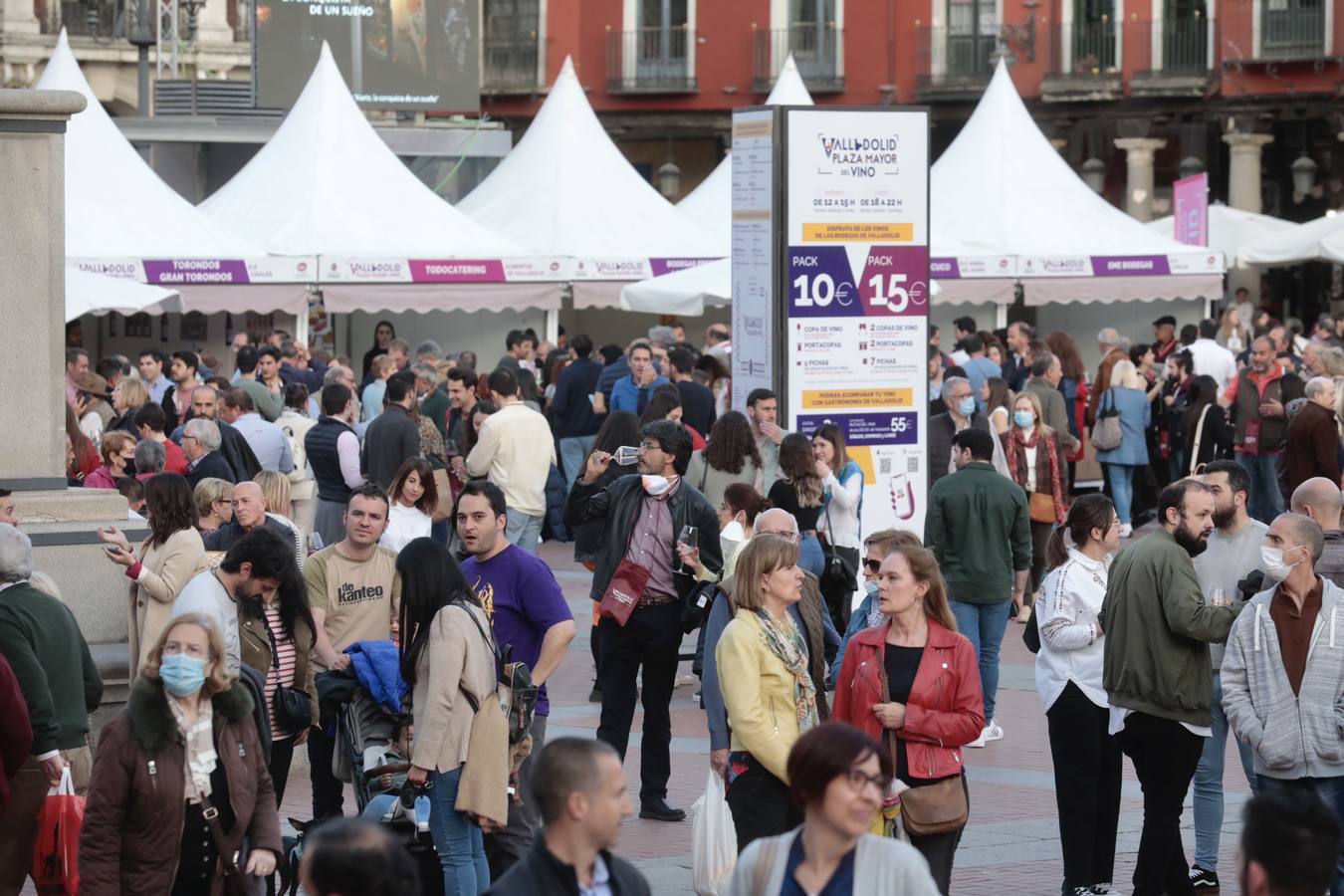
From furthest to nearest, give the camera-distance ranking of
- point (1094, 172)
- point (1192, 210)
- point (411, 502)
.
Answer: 1. point (1094, 172)
2. point (1192, 210)
3. point (411, 502)

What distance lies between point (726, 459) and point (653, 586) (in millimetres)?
2268

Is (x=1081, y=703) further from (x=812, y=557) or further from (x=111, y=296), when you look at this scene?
(x=111, y=296)

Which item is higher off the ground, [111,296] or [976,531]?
[111,296]

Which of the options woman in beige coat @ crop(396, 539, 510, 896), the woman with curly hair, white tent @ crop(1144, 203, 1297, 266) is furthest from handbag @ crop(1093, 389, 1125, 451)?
white tent @ crop(1144, 203, 1297, 266)

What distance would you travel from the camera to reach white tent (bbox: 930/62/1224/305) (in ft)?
84.0

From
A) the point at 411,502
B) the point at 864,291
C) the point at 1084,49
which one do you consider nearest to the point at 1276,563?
the point at 411,502

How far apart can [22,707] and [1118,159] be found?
40.5m

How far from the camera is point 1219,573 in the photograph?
27.1 feet

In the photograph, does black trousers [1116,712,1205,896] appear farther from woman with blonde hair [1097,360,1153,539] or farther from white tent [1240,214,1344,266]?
white tent [1240,214,1344,266]

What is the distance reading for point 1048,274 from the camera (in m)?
25.9

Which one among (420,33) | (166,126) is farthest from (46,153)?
(420,33)

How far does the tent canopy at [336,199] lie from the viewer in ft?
80.3

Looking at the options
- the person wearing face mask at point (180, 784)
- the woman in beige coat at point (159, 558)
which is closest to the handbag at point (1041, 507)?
the woman in beige coat at point (159, 558)

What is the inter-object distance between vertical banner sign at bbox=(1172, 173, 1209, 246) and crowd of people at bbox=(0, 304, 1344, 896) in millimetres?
16372
